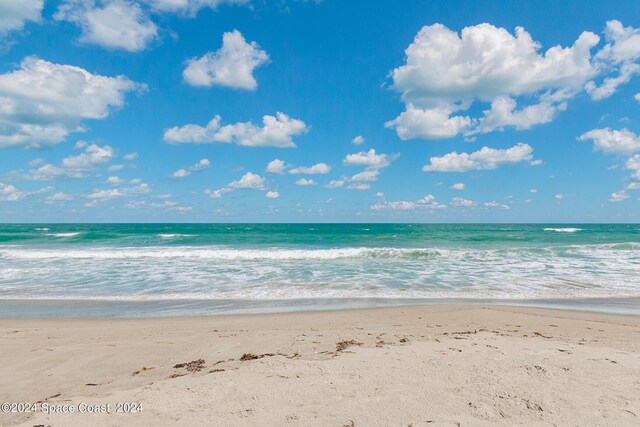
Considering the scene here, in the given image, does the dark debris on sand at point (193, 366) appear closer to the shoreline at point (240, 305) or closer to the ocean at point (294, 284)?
the shoreline at point (240, 305)

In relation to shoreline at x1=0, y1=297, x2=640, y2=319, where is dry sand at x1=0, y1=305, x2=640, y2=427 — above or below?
above

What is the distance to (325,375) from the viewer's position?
4.03 m

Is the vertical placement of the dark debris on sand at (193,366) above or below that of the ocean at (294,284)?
above

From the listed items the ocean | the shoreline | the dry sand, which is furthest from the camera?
the ocean

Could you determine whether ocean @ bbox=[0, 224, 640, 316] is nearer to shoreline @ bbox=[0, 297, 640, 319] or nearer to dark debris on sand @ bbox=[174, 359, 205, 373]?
shoreline @ bbox=[0, 297, 640, 319]

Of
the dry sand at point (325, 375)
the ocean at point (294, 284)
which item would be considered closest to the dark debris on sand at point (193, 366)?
the dry sand at point (325, 375)

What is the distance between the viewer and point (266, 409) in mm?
3305

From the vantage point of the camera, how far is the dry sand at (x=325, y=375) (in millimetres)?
3170

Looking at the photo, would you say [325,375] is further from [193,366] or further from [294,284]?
[294,284]

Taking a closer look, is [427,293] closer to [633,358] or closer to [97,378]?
[633,358]

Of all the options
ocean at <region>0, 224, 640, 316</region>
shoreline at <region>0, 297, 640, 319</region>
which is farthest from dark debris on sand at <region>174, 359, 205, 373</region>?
ocean at <region>0, 224, 640, 316</region>

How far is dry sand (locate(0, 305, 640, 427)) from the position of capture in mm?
3170

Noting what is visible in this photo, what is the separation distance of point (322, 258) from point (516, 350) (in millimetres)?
17773

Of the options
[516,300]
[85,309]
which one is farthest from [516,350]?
[85,309]
